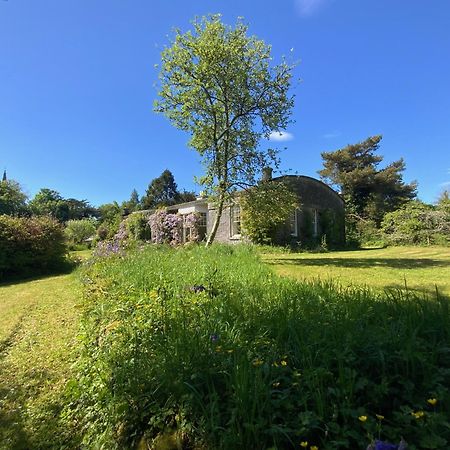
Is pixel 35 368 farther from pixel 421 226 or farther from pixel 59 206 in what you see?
pixel 59 206

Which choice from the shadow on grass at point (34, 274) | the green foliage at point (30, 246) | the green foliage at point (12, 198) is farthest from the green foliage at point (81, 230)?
the green foliage at point (12, 198)

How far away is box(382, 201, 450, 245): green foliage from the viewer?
2202cm

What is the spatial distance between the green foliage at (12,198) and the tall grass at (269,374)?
59.2 metres

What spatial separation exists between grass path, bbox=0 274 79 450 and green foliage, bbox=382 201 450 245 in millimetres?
20376

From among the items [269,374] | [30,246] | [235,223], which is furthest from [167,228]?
[269,374]

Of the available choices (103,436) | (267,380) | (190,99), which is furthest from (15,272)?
(267,380)

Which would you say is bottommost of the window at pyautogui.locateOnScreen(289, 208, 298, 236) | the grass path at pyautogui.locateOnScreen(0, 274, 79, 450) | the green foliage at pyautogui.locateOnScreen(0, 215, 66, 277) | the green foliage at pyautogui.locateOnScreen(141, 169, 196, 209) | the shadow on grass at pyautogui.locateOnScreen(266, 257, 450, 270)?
the grass path at pyautogui.locateOnScreen(0, 274, 79, 450)

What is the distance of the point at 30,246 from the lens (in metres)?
14.4

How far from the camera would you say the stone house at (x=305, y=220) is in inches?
808

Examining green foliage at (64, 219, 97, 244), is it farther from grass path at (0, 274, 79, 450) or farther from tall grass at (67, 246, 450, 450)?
tall grass at (67, 246, 450, 450)

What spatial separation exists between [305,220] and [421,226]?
7.23 m

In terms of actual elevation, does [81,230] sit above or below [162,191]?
below

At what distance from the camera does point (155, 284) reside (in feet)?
18.2

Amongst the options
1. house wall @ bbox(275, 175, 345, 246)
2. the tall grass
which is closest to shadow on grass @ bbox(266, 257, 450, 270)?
the tall grass
